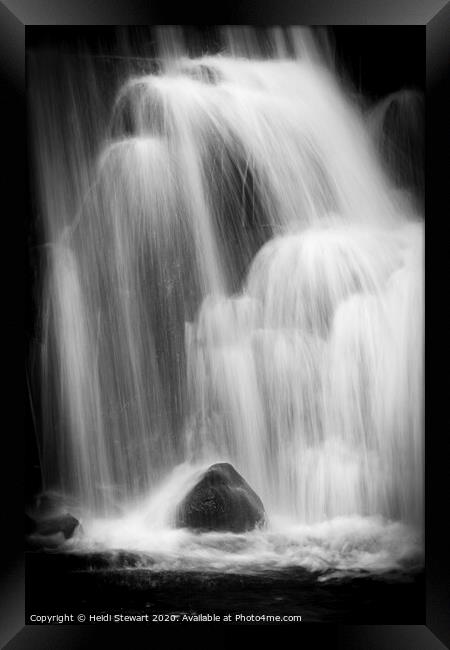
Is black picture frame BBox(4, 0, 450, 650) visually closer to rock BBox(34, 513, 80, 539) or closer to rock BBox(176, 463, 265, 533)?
rock BBox(34, 513, 80, 539)

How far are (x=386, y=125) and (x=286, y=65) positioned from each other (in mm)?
432

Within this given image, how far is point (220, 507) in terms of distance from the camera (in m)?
2.12

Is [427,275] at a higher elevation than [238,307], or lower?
higher

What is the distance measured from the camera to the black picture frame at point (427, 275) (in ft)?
6.90

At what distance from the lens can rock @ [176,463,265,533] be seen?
2.12m

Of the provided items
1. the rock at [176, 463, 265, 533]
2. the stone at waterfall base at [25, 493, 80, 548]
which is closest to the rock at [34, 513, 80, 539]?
the stone at waterfall base at [25, 493, 80, 548]

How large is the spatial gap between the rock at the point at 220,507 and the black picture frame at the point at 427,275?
1.22 ft

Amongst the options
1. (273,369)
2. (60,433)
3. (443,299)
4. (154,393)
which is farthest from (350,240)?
(60,433)

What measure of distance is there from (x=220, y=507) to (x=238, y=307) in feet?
2.40

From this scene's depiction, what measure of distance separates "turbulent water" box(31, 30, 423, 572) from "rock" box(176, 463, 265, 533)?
0.04 meters

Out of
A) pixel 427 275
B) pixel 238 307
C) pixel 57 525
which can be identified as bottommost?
pixel 57 525

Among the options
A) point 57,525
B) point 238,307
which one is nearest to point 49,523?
point 57,525

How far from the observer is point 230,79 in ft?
7.13

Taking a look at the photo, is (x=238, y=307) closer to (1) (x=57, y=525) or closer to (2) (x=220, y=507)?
(2) (x=220, y=507)
